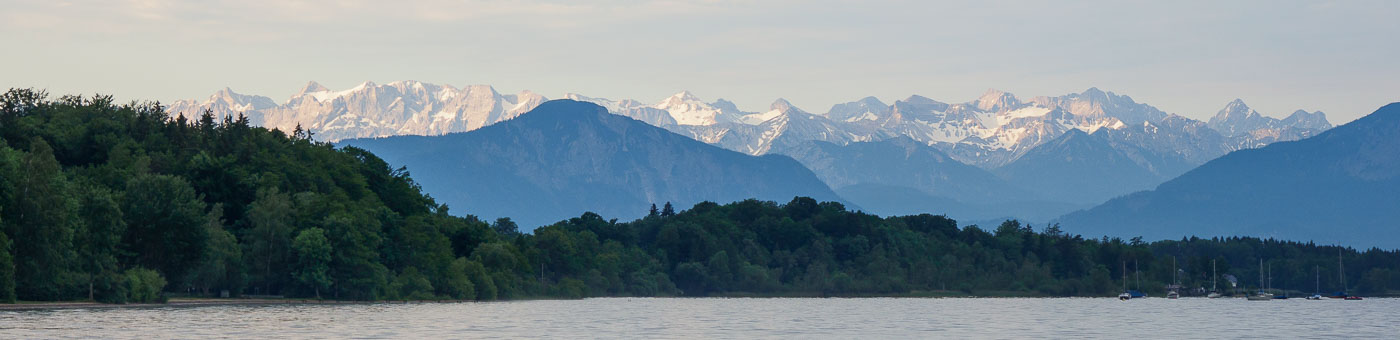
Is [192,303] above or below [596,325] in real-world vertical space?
above

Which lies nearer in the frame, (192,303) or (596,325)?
(596,325)

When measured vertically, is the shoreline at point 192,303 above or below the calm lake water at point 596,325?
above

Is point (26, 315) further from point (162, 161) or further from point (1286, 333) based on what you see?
point (1286, 333)

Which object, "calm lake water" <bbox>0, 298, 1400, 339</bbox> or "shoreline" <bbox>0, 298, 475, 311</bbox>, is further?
"shoreline" <bbox>0, 298, 475, 311</bbox>

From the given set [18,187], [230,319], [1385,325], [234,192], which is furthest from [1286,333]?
[234,192]

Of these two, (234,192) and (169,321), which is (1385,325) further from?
(234,192)

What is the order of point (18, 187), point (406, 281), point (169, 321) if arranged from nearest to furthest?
point (169, 321) < point (18, 187) < point (406, 281)

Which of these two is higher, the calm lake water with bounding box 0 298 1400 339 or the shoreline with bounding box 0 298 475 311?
the shoreline with bounding box 0 298 475 311

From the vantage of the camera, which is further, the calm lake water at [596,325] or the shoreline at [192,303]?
the shoreline at [192,303]

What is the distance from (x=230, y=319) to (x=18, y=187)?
24857mm

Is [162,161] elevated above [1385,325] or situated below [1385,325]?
above

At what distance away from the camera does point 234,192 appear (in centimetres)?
17850

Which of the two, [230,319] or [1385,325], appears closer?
[230,319]

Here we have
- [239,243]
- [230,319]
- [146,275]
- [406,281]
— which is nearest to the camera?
[230,319]
